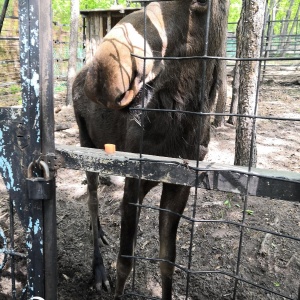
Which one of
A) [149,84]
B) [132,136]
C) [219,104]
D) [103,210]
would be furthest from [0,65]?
[103,210]

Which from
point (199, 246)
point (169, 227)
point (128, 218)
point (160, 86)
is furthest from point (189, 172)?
point (199, 246)

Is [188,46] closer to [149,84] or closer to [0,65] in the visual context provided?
[149,84]

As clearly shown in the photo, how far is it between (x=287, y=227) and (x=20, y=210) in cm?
363

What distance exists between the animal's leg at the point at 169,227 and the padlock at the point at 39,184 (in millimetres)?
1394

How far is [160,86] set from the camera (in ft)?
6.95

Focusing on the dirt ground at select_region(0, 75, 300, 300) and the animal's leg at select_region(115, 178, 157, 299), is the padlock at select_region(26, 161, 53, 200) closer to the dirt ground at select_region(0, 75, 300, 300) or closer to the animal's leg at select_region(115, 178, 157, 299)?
the dirt ground at select_region(0, 75, 300, 300)

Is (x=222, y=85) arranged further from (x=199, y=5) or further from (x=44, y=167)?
(x=44, y=167)

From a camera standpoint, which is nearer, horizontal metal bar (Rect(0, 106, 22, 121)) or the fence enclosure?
the fence enclosure

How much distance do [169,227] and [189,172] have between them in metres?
1.50

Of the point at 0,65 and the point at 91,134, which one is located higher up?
the point at 0,65

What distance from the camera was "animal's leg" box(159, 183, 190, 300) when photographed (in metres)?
2.92

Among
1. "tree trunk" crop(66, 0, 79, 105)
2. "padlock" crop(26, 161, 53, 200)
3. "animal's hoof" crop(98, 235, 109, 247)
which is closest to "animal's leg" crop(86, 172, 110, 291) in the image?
"animal's hoof" crop(98, 235, 109, 247)

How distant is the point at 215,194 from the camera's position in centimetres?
536

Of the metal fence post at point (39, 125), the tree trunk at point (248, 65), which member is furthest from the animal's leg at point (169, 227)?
the tree trunk at point (248, 65)
